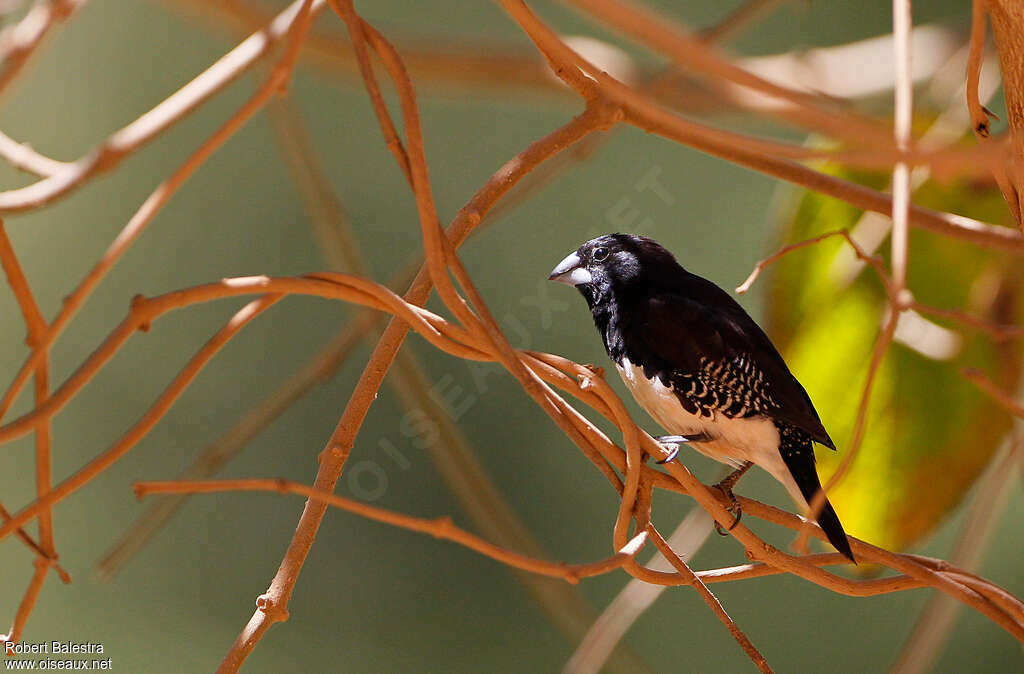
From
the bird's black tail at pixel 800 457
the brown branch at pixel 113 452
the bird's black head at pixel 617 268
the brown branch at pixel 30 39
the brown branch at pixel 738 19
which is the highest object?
the brown branch at pixel 30 39

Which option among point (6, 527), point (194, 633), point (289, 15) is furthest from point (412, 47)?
point (194, 633)

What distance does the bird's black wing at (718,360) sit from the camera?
4.12ft

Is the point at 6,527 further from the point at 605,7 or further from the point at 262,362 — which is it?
the point at 262,362

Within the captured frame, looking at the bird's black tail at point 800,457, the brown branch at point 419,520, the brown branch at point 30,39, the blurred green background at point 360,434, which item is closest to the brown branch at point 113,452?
the brown branch at point 419,520

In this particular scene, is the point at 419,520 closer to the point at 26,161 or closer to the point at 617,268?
the point at 26,161

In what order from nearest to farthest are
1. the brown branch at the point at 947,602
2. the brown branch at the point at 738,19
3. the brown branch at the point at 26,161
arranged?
1. the brown branch at the point at 26,161
2. the brown branch at the point at 947,602
3. the brown branch at the point at 738,19

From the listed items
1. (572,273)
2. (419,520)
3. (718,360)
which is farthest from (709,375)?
(419,520)

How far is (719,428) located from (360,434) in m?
1.59

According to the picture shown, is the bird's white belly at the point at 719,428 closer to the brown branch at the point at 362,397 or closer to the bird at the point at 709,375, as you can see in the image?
the bird at the point at 709,375

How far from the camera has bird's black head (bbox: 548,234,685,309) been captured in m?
1.42

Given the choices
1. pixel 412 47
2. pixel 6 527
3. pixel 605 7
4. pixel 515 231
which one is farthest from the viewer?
pixel 515 231

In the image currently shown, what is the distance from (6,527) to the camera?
57 cm

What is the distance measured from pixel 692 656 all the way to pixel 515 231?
4.16ft

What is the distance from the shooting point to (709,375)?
1.28 metres
